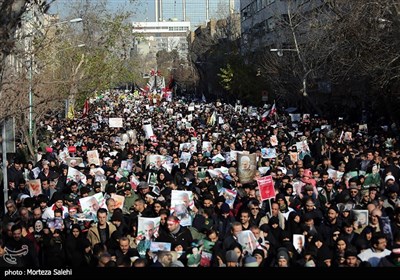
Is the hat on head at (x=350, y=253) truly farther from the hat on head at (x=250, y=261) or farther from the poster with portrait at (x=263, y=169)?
the poster with portrait at (x=263, y=169)

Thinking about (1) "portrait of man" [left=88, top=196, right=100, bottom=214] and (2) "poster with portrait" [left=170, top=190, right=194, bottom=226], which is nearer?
(2) "poster with portrait" [left=170, top=190, right=194, bottom=226]

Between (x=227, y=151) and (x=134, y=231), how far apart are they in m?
11.0

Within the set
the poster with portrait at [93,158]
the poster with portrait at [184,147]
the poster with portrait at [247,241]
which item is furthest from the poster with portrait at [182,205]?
the poster with portrait at [184,147]

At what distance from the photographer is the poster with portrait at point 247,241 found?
31.1 feet

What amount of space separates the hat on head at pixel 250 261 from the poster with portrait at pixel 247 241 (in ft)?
2.28

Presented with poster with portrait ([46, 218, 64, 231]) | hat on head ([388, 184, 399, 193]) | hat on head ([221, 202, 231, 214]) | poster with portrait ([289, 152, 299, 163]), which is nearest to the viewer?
poster with portrait ([46, 218, 64, 231])

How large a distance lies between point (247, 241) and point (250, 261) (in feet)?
3.04

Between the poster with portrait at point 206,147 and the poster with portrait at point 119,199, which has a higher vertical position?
the poster with portrait at point 206,147

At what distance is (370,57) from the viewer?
2820cm

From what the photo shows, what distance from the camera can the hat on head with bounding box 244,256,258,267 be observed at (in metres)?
8.55

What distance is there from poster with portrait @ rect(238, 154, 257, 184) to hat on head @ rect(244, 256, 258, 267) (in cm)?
690

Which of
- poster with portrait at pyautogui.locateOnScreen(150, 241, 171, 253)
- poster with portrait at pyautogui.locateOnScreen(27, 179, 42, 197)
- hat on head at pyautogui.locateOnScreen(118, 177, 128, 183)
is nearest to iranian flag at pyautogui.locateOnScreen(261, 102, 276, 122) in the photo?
hat on head at pyautogui.locateOnScreen(118, 177, 128, 183)

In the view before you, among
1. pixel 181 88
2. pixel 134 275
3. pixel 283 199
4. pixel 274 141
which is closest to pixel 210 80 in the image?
pixel 181 88

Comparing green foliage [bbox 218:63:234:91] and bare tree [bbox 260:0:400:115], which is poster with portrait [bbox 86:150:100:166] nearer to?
bare tree [bbox 260:0:400:115]
